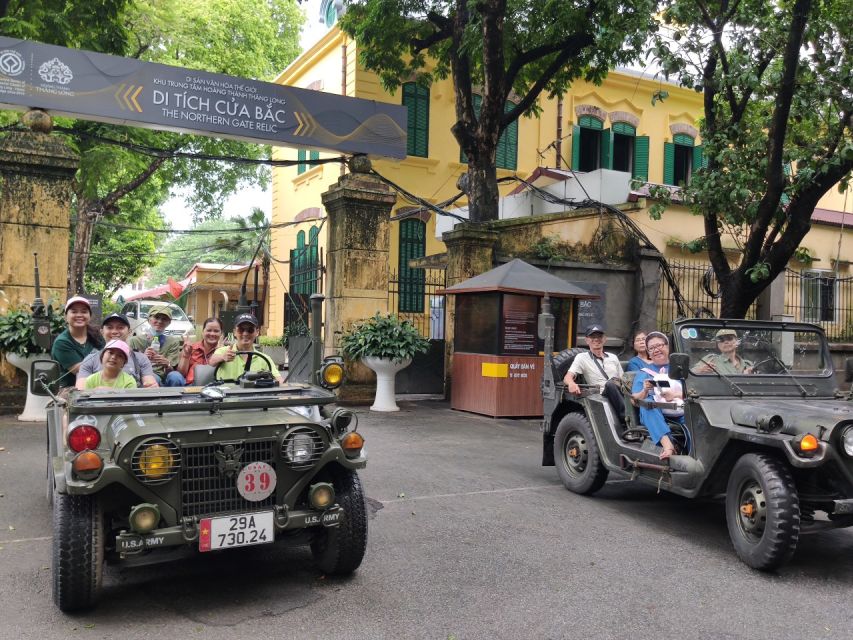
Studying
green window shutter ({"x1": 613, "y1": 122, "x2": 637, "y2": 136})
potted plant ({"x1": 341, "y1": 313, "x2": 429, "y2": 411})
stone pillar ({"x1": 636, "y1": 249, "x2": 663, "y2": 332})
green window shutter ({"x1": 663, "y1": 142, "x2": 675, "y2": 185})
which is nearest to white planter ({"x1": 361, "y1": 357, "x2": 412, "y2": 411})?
potted plant ({"x1": 341, "y1": 313, "x2": 429, "y2": 411})

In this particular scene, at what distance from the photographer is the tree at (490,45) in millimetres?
13711

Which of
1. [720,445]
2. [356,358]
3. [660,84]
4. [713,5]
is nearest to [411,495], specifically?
[720,445]

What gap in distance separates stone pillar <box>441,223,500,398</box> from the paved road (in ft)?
21.4

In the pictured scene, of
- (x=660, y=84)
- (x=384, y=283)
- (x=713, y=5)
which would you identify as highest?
(x=660, y=84)

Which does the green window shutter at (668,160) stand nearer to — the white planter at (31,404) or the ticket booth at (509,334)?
the ticket booth at (509,334)

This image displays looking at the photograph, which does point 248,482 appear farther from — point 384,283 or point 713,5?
point 713,5

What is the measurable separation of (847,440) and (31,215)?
10378mm

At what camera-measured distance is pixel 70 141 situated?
16797 mm

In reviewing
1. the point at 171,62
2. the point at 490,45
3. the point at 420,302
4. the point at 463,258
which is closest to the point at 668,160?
the point at 420,302

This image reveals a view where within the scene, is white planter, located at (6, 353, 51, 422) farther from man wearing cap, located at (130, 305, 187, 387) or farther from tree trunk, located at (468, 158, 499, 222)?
tree trunk, located at (468, 158, 499, 222)

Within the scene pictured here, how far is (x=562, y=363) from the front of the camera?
7.37 m

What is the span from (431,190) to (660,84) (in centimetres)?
871

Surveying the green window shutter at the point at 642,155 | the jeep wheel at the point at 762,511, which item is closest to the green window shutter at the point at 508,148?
the green window shutter at the point at 642,155

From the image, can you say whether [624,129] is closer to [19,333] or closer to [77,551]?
[19,333]
